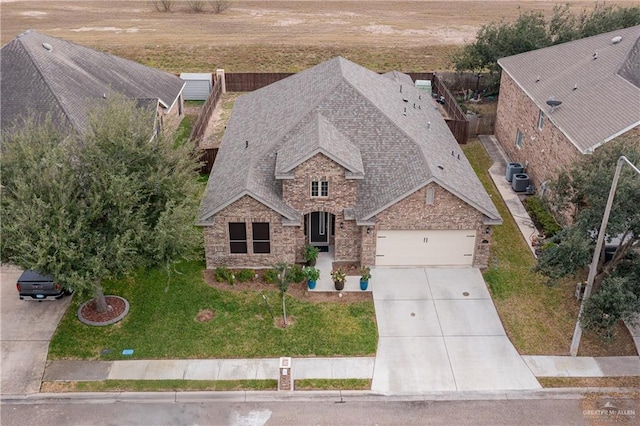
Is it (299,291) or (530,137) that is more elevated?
(530,137)

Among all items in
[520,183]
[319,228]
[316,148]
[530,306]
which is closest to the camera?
[316,148]

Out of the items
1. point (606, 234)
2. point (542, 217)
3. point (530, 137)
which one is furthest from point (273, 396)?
point (530, 137)

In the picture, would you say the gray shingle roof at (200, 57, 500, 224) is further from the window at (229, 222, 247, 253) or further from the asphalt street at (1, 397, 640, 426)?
the asphalt street at (1, 397, 640, 426)

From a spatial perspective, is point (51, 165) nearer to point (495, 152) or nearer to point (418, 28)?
point (495, 152)

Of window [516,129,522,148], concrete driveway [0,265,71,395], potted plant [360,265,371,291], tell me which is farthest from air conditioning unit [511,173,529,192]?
concrete driveway [0,265,71,395]

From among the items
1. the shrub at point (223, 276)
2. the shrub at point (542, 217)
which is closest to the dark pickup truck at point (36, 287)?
the shrub at point (223, 276)

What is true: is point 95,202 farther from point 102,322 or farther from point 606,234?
point 606,234

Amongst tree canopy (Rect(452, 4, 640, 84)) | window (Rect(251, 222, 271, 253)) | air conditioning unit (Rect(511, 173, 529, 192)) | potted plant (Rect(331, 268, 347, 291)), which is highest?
tree canopy (Rect(452, 4, 640, 84))
